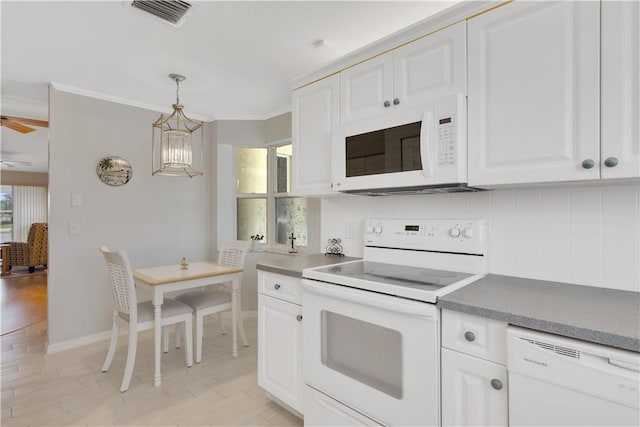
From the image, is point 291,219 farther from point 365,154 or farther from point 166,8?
point 166,8

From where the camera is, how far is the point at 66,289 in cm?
297

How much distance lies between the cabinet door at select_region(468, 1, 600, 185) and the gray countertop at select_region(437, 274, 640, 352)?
17.8 inches

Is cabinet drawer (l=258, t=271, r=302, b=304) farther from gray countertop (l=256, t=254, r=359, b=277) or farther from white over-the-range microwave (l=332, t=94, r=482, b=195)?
white over-the-range microwave (l=332, t=94, r=482, b=195)

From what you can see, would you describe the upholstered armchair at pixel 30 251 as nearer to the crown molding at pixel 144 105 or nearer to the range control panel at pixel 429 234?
the crown molding at pixel 144 105

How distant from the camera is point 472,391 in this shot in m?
1.17

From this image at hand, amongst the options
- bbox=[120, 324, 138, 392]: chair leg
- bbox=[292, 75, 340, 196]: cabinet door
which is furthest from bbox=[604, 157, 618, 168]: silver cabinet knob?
bbox=[120, 324, 138, 392]: chair leg

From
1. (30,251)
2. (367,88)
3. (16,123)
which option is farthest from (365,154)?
(30,251)

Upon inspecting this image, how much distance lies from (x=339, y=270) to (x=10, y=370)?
2.79 meters

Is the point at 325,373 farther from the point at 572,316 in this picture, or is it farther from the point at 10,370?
the point at 10,370

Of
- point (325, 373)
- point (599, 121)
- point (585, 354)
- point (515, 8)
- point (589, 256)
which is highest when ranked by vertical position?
point (515, 8)

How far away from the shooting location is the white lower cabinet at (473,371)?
3.65 ft

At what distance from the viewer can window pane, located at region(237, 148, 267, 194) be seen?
13.1 feet

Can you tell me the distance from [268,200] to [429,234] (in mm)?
2408

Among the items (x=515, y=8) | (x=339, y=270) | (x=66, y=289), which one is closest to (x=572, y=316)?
(x=339, y=270)
